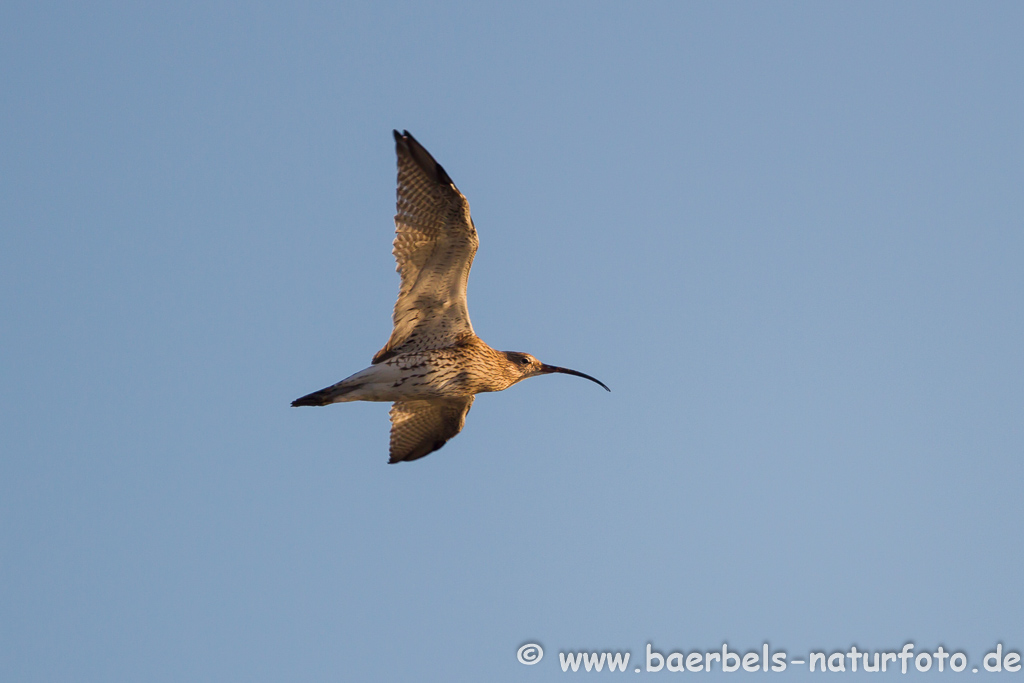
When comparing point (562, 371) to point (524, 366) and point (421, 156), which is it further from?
point (421, 156)

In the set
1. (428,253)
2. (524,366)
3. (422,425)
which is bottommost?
(422,425)

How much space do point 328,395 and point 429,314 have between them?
1786 mm

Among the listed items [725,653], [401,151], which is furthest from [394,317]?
[725,653]

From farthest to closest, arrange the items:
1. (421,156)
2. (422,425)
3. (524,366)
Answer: (422,425) → (524,366) → (421,156)

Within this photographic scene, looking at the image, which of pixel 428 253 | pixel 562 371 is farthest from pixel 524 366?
pixel 428 253

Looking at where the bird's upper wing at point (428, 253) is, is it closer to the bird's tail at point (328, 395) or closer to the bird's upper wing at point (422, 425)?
the bird's tail at point (328, 395)

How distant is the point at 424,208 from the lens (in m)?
15.3

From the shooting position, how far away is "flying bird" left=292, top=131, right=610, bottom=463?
1516 centimetres

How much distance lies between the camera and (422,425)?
1894cm

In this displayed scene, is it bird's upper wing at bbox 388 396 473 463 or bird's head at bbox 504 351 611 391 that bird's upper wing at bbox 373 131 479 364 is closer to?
bird's head at bbox 504 351 611 391

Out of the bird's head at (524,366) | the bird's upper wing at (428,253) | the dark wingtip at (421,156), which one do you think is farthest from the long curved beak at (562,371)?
the dark wingtip at (421,156)

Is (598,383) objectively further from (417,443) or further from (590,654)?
(590,654)

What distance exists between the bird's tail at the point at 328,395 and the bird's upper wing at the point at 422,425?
8.14ft

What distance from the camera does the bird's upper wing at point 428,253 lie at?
15.1 meters
